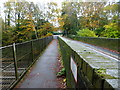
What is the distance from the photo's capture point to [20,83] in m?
3.94

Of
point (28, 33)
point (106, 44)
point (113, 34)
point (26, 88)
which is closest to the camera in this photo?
point (26, 88)

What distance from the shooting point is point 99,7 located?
77.7 ft

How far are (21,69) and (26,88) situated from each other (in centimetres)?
121

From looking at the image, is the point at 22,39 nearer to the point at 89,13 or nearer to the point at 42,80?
the point at 89,13

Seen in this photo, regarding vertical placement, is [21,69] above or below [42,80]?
above

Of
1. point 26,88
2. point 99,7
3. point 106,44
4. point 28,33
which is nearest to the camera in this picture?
point 26,88

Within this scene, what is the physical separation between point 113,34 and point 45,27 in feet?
67.7

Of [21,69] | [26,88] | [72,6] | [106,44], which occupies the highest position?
[72,6]

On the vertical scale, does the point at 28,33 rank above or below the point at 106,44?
above

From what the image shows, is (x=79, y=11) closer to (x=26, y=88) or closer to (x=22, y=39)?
(x=22, y=39)

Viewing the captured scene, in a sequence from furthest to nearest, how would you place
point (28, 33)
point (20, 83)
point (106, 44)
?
point (28, 33) < point (106, 44) < point (20, 83)

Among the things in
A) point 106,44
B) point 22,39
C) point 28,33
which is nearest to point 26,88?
point 106,44

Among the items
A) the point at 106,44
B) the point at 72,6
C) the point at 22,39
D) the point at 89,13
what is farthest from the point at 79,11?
the point at 106,44

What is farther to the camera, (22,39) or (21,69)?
(22,39)
